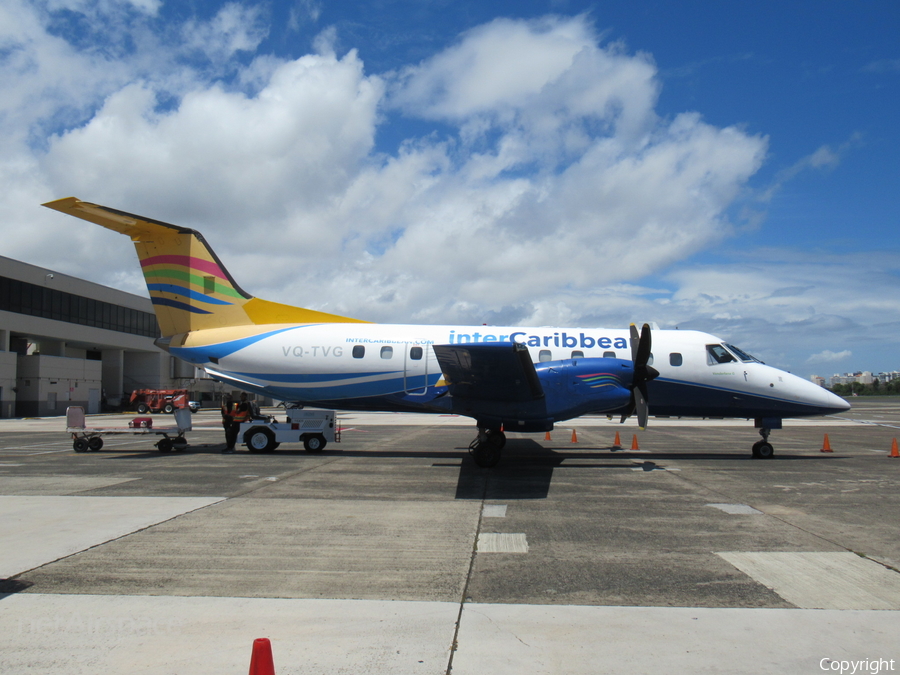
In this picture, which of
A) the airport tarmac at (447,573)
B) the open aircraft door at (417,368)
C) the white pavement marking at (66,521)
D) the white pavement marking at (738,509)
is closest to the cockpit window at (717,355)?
the airport tarmac at (447,573)

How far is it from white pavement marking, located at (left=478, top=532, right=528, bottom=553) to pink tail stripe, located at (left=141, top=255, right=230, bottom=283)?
508 inches

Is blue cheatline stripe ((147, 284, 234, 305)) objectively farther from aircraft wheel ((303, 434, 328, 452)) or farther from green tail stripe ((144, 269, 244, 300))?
aircraft wheel ((303, 434, 328, 452))

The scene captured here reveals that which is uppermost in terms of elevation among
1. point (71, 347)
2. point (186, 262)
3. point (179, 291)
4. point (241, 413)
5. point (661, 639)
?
point (71, 347)

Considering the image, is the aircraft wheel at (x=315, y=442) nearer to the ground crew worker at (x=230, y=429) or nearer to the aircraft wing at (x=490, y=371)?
the ground crew worker at (x=230, y=429)

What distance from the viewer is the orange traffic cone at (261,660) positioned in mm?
2836

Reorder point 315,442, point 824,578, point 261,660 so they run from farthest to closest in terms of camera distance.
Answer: point 315,442, point 824,578, point 261,660

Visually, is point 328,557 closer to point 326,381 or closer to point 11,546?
point 11,546

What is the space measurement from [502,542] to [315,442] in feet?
34.8

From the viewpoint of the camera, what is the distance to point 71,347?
57.4 metres

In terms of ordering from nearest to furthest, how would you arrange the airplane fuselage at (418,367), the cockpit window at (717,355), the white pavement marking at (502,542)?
the white pavement marking at (502,542) < the airplane fuselage at (418,367) < the cockpit window at (717,355)

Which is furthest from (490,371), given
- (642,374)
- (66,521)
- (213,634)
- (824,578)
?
(213,634)

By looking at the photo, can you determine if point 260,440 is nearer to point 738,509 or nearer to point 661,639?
point 738,509

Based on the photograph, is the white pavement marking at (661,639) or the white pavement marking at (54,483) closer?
the white pavement marking at (661,639)

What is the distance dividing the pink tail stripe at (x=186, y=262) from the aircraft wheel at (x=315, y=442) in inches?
211
